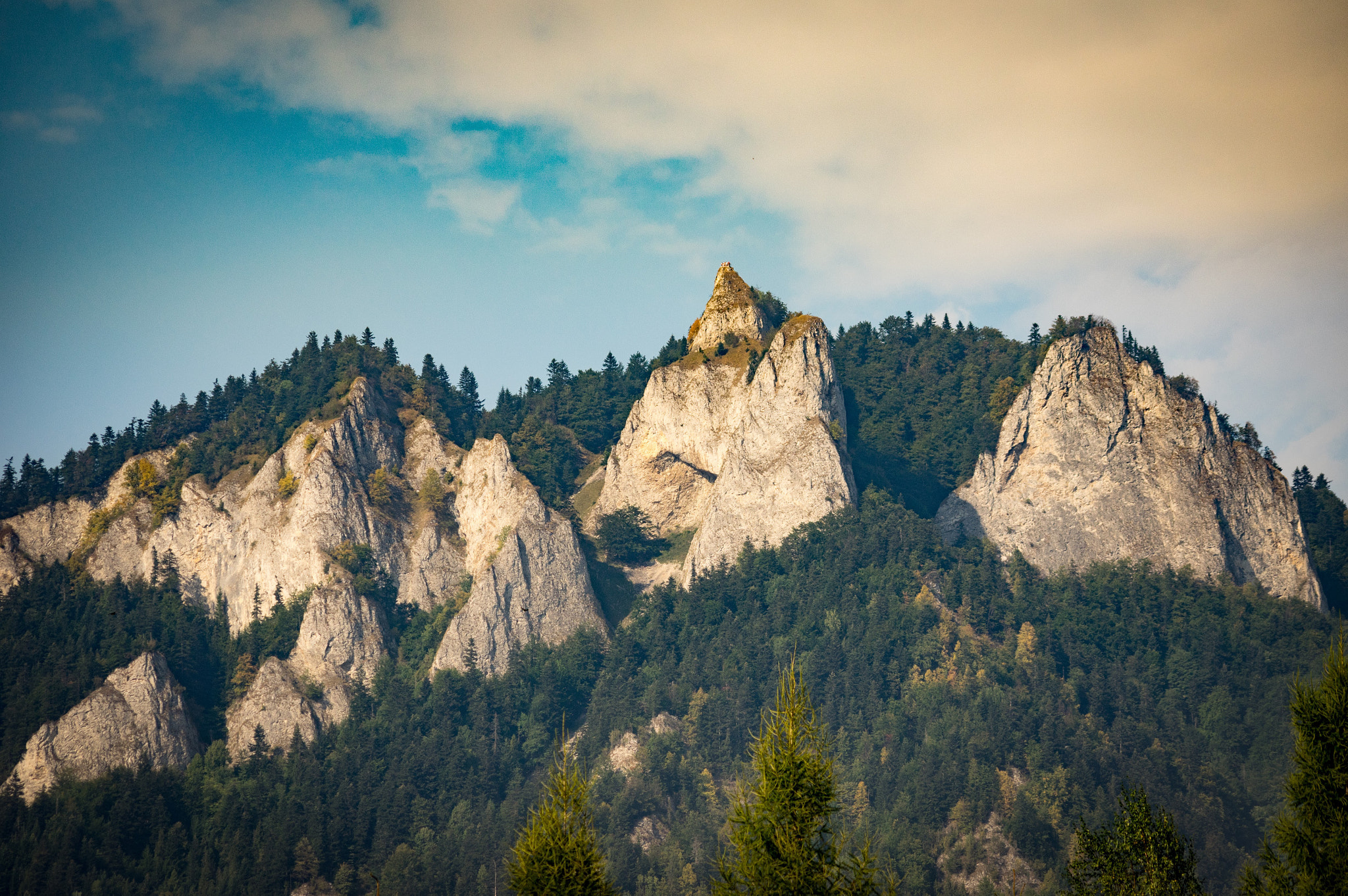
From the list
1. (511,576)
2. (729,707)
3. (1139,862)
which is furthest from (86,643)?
(1139,862)

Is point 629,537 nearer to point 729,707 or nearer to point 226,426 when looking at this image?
point 729,707

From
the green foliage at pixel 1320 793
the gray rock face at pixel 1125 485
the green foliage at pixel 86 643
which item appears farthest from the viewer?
the gray rock face at pixel 1125 485

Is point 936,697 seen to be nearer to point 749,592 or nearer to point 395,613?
point 749,592

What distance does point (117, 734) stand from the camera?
327ft

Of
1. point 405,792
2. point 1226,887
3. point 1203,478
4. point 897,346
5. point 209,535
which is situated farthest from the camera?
point 897,346

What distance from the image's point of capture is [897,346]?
5738 inches

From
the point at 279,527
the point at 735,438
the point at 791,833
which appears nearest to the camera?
the point at 791,833

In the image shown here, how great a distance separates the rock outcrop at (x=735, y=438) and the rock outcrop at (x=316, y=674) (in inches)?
999

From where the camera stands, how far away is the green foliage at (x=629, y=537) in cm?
11875

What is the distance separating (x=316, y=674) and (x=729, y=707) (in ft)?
113

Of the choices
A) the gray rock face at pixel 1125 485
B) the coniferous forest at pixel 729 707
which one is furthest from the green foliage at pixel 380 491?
the gray rock face at pixel 1125 485

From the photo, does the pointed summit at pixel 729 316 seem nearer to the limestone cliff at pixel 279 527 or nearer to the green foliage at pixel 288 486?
the limestone cliff at pixel 279 527

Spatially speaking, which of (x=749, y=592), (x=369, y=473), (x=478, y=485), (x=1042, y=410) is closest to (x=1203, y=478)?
(x=1042, y=410)

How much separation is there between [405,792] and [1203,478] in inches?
2780
